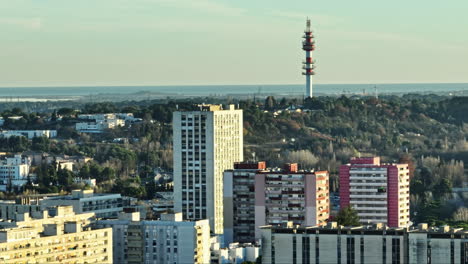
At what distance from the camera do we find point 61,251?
1997 inches

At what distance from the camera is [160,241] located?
54125 millimetres

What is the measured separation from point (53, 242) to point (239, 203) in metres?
15.2

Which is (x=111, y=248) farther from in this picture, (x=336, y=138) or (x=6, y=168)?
(x=336, y=138)

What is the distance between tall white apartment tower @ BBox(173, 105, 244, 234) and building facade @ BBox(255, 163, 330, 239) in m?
2.86

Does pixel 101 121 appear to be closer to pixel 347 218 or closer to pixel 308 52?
pixel 308 52

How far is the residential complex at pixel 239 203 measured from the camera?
64.2m

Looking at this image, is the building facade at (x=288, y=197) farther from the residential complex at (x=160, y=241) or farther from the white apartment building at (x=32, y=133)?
the white apartment building at (x=32, y=133)

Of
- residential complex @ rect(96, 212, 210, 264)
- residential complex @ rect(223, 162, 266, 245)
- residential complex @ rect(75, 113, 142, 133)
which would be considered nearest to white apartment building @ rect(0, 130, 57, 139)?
residential complex @ rect(75, 113, 142, 133)

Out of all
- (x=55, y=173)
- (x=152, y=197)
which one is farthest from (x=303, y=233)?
(x=55, y=173)

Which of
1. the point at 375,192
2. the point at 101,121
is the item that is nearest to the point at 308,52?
the point at 101,121

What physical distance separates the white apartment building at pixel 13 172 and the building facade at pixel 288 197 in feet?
74.5

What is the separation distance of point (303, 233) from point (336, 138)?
58265 mm

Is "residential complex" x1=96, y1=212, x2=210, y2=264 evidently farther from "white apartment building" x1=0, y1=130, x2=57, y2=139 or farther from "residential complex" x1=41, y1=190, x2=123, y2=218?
"white apartment building" x1=0, y1=130, x2=57, y2=139

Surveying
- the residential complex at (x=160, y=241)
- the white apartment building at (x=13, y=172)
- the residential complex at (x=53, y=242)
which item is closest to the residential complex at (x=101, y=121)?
the white apartment building at (x=13, y=172)
